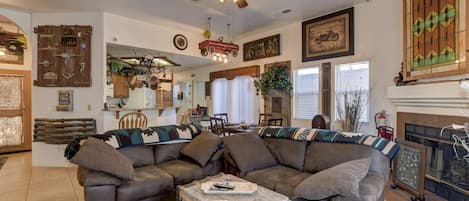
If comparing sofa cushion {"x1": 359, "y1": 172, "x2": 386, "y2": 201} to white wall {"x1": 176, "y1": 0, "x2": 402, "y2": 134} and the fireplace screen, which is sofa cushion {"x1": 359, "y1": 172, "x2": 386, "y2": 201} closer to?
the fireplace screen

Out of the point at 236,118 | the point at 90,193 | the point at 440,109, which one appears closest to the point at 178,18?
the point at 236,118

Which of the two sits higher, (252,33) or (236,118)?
(252,33)

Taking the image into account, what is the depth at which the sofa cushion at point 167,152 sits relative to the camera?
133 inches

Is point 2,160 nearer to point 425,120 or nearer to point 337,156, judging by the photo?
point 337,156

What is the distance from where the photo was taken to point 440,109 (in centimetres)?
303

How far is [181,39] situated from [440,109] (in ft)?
16.6

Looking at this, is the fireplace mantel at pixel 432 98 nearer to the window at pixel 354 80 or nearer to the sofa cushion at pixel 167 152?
the window at pixel 354 80

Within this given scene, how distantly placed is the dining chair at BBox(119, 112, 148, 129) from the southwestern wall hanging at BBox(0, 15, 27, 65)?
316 cm

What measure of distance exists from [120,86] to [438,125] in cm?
685

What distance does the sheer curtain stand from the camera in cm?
680

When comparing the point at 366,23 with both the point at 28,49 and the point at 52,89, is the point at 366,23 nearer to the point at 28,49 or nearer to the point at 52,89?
the point at 52,89

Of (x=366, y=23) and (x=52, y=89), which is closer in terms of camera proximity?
(x=366, y=23)

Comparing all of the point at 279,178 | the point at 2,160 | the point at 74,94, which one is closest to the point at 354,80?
the point at 279,178

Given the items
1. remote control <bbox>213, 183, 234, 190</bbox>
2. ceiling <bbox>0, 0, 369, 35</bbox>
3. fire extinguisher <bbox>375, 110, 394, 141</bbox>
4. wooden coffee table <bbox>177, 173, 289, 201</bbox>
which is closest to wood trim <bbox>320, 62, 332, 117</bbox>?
fire extinguisher <bbox>375, 110, 394, 141</bbox>
